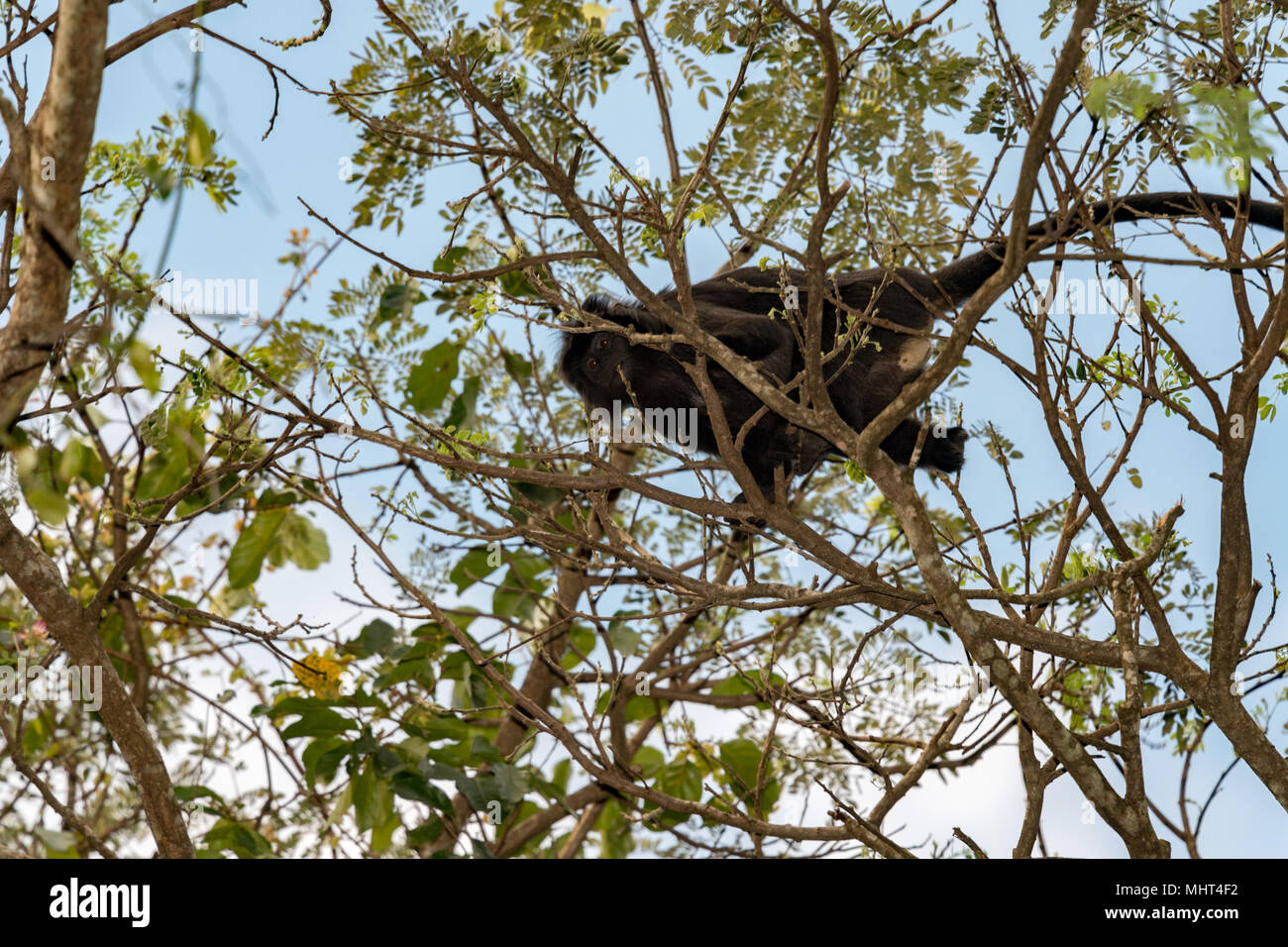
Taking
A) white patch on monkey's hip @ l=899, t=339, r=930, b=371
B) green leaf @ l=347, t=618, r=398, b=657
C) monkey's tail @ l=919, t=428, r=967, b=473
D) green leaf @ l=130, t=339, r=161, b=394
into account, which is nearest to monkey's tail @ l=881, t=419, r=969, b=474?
monkey's tail @ l=919, t=428, r=967, b=473

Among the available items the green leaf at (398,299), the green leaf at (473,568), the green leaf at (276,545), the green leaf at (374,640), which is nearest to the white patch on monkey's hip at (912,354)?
the green leaf at (473,568)

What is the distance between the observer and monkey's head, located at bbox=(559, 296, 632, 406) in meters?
4.59

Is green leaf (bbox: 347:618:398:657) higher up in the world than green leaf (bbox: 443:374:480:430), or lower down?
lower down

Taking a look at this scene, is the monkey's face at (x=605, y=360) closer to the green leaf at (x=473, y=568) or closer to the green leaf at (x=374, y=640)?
the green leaf at (x=473, y=568)

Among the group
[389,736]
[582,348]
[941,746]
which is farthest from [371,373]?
[941,746]

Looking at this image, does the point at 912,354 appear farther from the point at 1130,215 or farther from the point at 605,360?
the point at 605,360

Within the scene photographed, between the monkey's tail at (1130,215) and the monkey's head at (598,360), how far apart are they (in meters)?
1.30

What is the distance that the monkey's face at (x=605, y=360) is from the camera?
4590 mm

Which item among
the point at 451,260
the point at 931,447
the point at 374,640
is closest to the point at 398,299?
the point at 451,260

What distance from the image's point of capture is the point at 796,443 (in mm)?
4242

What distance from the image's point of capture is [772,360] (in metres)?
4.14

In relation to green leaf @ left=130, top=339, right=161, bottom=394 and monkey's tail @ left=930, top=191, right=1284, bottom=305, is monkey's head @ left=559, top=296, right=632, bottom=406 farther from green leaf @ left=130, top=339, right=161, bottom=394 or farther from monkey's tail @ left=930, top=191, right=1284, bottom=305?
green leaf @ left=130, top=339, right=161, bottom=394
